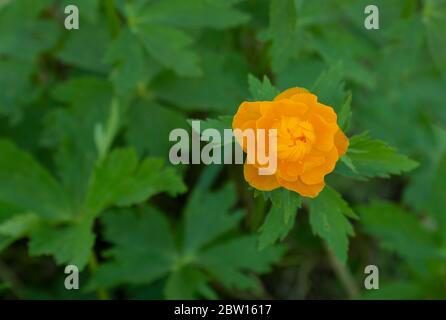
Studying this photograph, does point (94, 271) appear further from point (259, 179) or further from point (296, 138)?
point (296, 138)

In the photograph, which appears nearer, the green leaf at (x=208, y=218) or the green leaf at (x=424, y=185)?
the green leaf at (x=208, y=218)

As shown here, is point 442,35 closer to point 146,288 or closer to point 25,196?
point 146,288

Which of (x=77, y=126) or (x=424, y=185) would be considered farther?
(x=424, y=185)

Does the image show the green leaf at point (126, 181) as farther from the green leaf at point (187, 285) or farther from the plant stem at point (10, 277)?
the plant stem at point (10, 277)

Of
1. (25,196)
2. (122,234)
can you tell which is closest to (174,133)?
(122,234)

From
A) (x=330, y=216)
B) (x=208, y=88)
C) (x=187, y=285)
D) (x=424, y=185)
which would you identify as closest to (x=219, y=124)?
(x=330, y=216)

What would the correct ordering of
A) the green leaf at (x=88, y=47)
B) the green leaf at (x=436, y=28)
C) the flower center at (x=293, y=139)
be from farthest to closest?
the green leaf at (x=88, y=47) < the green leaf at (x=436, y=28) < the flower center at (x=293, y=139)

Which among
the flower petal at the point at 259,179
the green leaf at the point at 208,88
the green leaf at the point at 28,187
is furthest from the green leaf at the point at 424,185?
the green leaf at the point at 28,187
